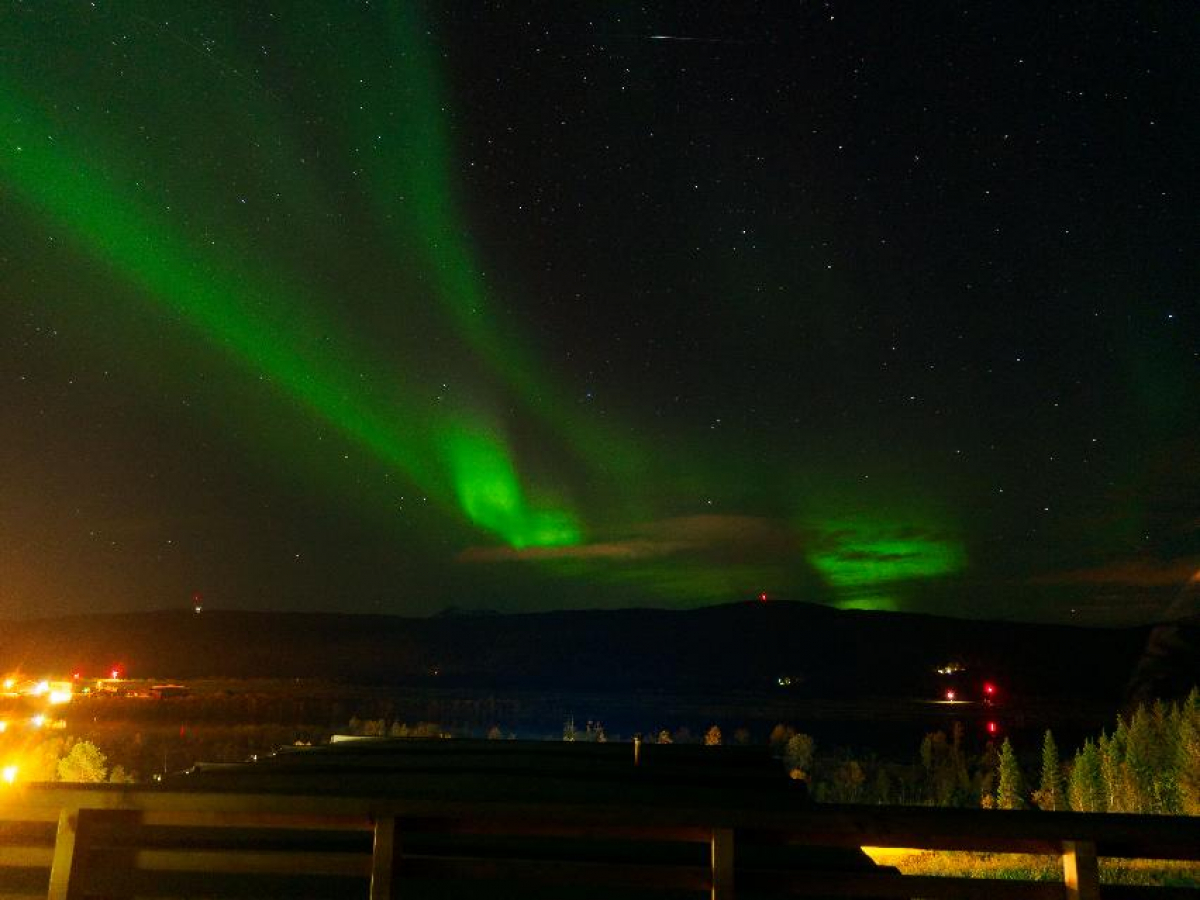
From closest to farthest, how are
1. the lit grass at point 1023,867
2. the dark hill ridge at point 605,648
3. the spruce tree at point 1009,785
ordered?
1. the lit grass at point 1023,867
2. the spruce tree at point 1009,785
3. the dark hill ridge at point 605,648

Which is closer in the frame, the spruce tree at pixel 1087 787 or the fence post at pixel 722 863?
the fence post at pixel 722 863

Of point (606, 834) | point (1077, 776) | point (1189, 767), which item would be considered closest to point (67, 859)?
point (606, 834)

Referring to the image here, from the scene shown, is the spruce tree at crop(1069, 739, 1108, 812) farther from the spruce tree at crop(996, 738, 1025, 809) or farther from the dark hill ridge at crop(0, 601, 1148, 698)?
the dark hill ridge at crop(0, 601, 1148, 698)

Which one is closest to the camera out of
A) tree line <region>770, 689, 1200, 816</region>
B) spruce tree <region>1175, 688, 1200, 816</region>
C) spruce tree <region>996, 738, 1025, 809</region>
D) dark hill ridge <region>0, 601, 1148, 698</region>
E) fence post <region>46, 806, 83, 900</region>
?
fence post <region>46, 806, 83, 900</region>

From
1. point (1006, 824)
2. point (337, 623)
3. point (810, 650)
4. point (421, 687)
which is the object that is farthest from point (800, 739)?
point (337, 623)

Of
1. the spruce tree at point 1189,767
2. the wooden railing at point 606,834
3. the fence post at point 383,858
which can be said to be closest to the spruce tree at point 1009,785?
the spruce tree at point 1189,767

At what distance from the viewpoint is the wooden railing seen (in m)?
5.10

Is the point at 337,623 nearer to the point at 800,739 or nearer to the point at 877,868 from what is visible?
the point at 800,739

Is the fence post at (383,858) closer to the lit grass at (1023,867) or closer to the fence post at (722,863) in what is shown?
the fence post at (722,863)

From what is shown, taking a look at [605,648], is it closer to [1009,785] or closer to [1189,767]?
[1009,785]

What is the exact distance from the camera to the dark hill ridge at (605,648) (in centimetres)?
12569

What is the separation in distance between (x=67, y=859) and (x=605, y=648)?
144764 mm

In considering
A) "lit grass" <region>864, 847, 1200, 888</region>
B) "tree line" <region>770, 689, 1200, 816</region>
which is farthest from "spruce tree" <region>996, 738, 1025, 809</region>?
"lit grass" <region>864, 847, 1200, 888</region>

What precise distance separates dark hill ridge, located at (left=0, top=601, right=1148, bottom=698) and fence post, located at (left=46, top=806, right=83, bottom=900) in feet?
363
